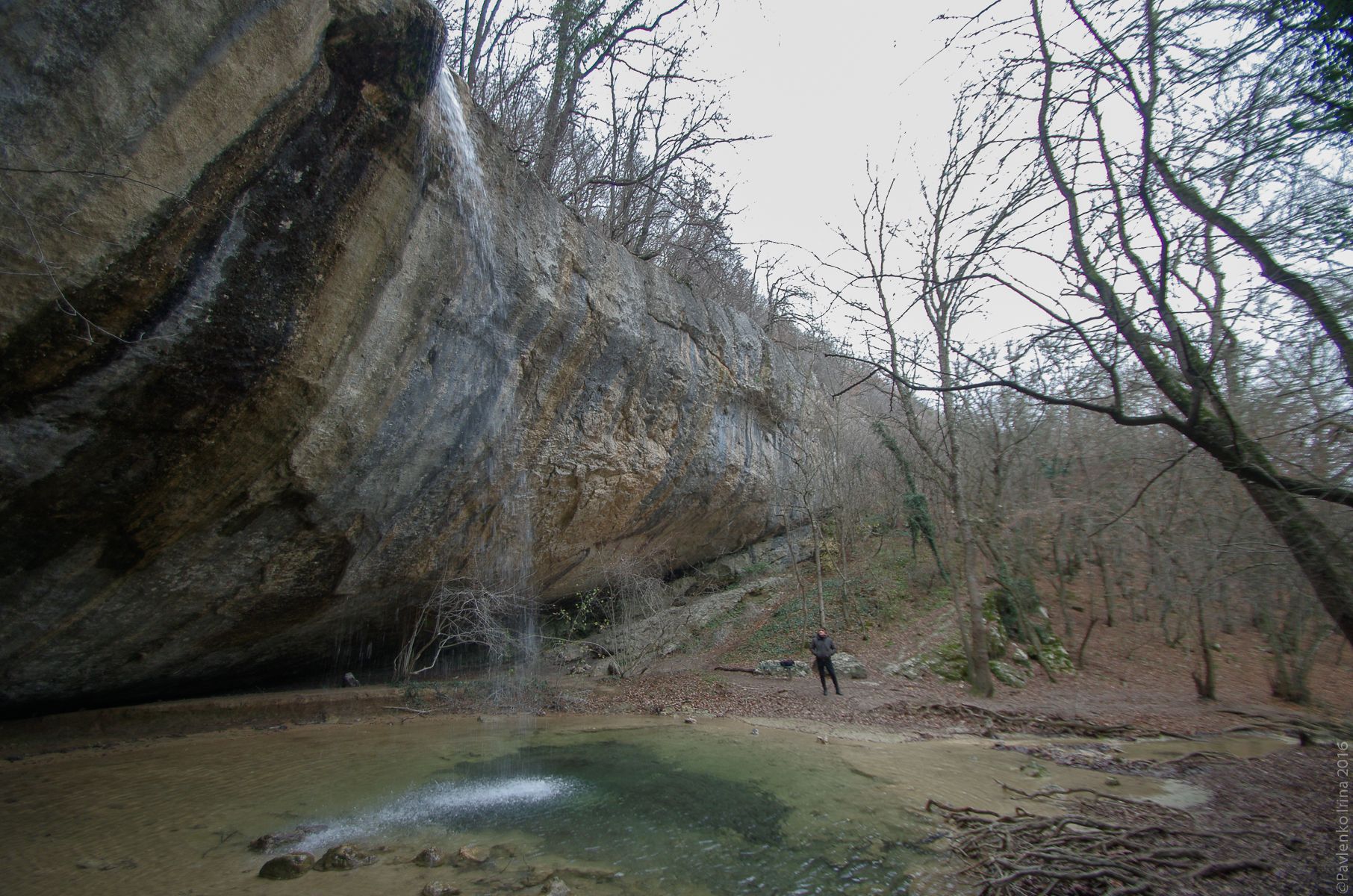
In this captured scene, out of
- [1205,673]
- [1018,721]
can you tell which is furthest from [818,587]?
[1205,673]

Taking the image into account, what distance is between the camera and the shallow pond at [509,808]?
14.4ft

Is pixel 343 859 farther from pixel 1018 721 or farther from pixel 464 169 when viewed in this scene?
pixel 1018 721

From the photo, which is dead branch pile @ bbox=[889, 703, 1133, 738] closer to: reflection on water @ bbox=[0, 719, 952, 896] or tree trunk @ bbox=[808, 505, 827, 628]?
reflection on water @ bbox=[0, 719, 952, 896]

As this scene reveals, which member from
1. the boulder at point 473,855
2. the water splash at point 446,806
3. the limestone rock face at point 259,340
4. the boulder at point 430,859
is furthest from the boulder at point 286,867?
the limestone rock face at point 259,340

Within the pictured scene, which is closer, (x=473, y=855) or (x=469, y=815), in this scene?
(x=473, y=855)

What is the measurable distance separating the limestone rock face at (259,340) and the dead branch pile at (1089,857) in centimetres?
728

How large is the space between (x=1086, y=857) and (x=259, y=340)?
8.33m

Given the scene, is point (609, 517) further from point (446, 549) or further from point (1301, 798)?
point (1301, 798)

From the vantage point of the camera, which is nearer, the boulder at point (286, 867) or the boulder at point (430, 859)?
the boulder at point (286, 867)

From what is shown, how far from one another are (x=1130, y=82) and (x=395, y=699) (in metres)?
13.3

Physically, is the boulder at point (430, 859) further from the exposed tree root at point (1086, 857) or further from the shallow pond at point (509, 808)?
the exposed tree root at point (1086, 857)

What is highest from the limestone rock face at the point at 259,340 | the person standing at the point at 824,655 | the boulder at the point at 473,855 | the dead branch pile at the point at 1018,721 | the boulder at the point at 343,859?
the limestone rock face at the point at 259,340

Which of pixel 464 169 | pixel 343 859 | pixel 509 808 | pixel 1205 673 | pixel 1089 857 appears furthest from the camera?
pixel 1205 673

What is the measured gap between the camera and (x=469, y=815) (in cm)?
582
